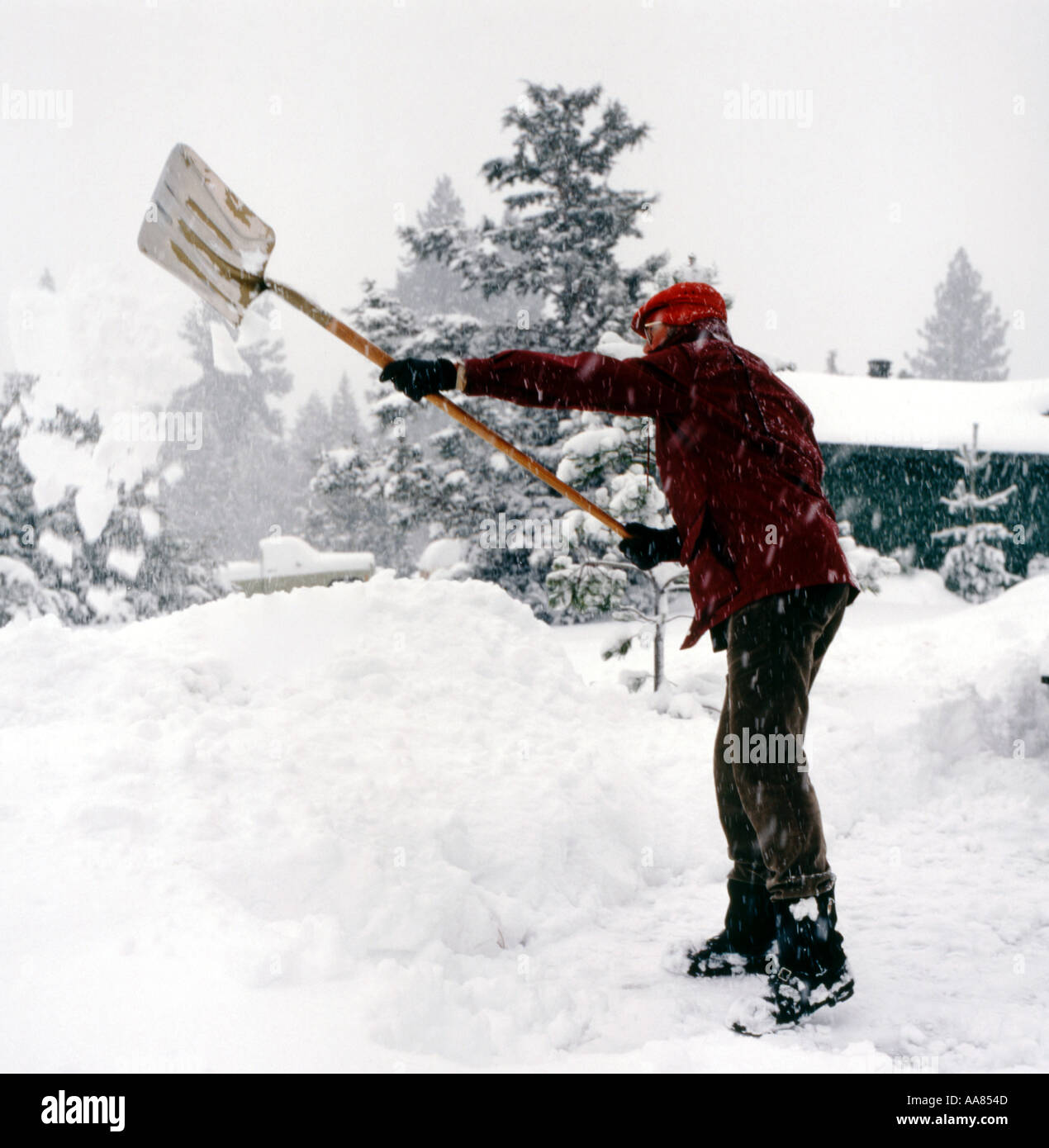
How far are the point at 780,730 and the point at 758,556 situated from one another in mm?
461

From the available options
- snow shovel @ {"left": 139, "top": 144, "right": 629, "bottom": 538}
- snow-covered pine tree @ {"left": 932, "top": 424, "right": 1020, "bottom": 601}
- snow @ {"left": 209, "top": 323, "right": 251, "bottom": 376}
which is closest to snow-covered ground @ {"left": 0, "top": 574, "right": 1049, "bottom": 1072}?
snow shovel @ {"left": 139, "top": 144, "right": 629, "bottom": 538}

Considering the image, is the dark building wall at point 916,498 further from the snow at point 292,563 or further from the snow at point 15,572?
the snow at point 15,572

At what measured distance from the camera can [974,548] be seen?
1736cm

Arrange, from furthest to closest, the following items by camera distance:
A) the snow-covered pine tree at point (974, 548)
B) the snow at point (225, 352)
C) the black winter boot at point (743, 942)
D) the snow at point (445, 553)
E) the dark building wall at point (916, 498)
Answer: the dark building wall at point (916, 498)
the snow-covered pine tree at point (974, 548)
the snow at point (445, 553)
the snow at point (225, 352)
the black winter boot at point (743, 942)

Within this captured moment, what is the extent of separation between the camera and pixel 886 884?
336cm

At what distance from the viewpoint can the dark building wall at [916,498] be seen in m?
19.4

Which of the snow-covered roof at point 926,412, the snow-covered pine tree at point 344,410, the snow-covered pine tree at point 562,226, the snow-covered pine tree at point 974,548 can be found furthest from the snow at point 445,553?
the snow-covered pine tree at point 344,410

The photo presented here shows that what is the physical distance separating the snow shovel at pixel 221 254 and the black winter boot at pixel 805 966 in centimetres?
132

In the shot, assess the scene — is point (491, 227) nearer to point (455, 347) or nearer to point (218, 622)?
point (455, 347)

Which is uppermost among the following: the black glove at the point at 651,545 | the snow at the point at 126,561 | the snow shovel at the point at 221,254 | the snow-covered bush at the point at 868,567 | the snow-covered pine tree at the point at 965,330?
the snow-covered pine tree at the point at 965,330

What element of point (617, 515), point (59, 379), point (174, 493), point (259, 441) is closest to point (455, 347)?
point (59, 379)

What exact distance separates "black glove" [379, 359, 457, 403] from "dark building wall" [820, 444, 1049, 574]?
18.1 meters

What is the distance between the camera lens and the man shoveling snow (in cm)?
236
